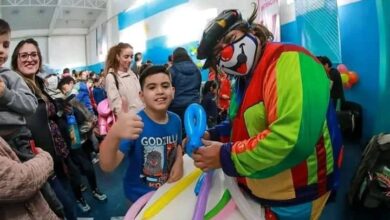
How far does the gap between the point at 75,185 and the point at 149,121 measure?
1.90 metres

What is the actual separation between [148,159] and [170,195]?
62 cm

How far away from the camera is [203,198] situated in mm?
991

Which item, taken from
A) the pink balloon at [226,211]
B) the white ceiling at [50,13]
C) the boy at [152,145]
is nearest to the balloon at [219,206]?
the pink balloon at [226,211]

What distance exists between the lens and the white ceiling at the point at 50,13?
15851mm

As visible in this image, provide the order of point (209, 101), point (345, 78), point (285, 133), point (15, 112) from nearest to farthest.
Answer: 1. point (285, 133)
2. point (15, 112)
3. point (345, 78)
4. point (209, 101)

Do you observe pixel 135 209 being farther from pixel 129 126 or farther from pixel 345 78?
pixel 345 78

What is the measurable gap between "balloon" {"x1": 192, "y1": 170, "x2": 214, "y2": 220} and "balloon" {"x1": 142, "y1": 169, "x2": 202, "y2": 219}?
98mm

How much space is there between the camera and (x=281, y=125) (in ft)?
2.91

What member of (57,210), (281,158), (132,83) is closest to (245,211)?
(281,158)

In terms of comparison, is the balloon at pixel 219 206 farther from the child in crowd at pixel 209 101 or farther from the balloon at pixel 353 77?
the child in crowd at pixel 209 101

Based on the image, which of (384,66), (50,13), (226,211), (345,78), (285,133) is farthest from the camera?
(50,13)

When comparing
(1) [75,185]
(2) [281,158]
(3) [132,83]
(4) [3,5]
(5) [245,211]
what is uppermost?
(4) [3,5]

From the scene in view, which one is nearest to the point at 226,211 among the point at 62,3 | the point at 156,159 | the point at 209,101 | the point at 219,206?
the point at 219,206

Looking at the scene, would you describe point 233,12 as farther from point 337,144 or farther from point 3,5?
point 3,5
